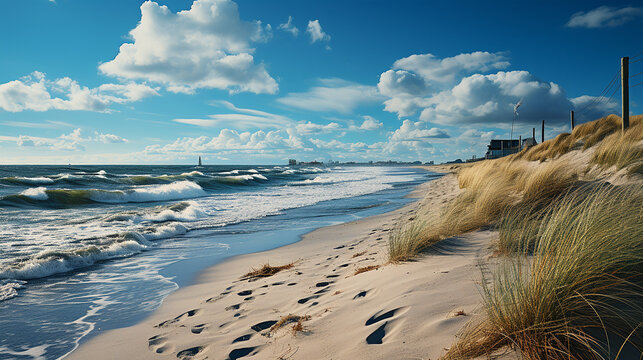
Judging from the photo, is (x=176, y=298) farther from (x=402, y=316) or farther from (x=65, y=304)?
(x=402, y=316)

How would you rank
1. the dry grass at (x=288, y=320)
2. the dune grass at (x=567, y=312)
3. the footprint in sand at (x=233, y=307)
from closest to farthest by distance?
the dune grass at (x=567, y=312) < the dry grass at (x=288, y=320) < the footprint in sand at (x=233, y=307)

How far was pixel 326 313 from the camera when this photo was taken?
9.98 ft

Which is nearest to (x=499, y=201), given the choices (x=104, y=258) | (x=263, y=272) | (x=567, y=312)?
(x=263, y=272)

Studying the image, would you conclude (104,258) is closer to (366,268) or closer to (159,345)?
(159,345)

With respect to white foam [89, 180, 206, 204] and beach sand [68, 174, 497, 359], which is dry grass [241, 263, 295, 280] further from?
white foam [89, 180, 206, 204]

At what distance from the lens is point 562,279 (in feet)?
6.10

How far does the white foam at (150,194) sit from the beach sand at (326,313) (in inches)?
679

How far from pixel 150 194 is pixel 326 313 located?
839 inches

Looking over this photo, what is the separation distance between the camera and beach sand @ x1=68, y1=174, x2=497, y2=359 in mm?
2311

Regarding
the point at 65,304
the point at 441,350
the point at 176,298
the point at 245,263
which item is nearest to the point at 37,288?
the point at 65,304

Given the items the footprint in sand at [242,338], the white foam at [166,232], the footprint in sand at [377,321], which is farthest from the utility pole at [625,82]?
the white foam at [166,232]

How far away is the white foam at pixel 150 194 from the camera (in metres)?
19.0

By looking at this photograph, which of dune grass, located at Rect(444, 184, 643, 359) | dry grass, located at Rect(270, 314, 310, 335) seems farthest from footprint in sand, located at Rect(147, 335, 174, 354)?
dune grass, located at Rect(444, 184, 643, 359)

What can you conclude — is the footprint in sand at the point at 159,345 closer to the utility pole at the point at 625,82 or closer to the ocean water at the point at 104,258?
the ocean water at the point at 104,258
